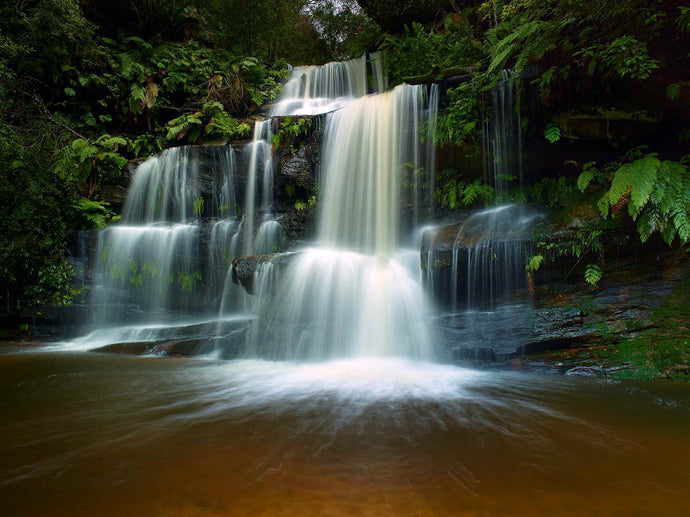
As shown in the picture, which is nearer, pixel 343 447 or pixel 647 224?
pixel 343 447

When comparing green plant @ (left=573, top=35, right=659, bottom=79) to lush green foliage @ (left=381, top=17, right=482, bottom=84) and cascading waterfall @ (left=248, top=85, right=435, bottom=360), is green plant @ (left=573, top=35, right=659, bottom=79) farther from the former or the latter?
lush green foliage @ (left=381, top=17, right=482, bottom=84)

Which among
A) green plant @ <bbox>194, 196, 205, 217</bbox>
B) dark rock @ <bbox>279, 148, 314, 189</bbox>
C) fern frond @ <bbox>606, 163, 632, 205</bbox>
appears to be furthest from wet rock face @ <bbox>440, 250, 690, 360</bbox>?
green plant @ <bbox>194, 196, 205, 217</bbox>

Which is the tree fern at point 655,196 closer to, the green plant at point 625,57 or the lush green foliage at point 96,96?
the green plant at point 625,57

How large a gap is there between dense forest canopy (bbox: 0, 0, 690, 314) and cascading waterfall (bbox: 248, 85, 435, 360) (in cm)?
121

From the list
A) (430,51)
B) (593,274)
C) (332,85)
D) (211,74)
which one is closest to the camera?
(593,274)

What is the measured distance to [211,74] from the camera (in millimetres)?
13055

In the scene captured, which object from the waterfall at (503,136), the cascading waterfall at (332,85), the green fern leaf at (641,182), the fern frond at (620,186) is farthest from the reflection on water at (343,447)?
the cascading waterfall at (332,85)

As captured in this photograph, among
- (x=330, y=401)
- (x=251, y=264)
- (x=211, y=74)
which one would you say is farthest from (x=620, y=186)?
(x=211, y=74)

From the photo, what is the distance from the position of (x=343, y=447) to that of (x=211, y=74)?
14.2 meters

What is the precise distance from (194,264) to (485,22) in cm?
1246

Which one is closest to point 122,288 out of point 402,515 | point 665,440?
point 402,515

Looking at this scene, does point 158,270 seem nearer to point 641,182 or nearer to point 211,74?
point 211,74

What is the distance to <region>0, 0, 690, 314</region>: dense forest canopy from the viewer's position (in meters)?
5.52

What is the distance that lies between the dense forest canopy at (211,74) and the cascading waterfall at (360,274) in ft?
3.98
